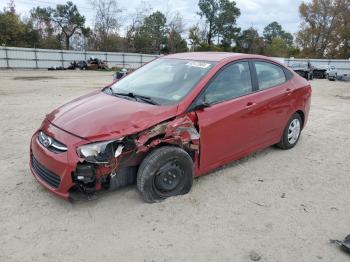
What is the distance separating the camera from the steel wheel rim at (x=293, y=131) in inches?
228

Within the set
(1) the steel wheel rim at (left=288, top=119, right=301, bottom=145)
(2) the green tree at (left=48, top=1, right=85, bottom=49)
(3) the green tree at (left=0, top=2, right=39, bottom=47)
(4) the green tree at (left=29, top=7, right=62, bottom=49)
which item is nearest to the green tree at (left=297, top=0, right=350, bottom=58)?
(2) the green tree at (left=48, top=1, right=85, bottom=49)

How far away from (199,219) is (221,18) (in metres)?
60.9

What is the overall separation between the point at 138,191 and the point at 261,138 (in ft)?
6.81

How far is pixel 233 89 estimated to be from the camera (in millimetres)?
4586

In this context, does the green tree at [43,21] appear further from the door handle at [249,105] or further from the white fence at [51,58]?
the door handle at [249,105]

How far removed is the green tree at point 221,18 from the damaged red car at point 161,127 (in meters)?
57.5

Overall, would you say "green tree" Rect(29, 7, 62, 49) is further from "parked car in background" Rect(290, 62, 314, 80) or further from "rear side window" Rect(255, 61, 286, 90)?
"rear side window" Rect(255, 61, 286, 90)

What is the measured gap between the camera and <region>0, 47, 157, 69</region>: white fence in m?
32.0

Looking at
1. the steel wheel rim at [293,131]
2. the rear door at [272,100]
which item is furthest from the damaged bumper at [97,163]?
the steel wheel rim at [293,131]

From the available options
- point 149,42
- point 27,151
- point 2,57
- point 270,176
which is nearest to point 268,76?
point 270,176

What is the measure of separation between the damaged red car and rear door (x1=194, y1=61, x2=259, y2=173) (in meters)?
0.01

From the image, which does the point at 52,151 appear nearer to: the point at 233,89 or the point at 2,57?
the point at 233,89

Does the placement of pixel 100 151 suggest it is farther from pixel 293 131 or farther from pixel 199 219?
pixel 293 131

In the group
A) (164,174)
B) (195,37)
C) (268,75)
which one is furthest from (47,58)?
(164,174)
